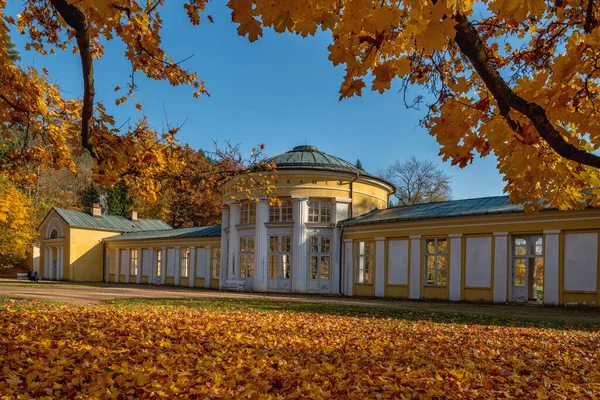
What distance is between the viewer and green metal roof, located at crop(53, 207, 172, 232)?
39.1m

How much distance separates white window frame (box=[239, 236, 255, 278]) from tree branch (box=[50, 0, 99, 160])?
62.1 ft

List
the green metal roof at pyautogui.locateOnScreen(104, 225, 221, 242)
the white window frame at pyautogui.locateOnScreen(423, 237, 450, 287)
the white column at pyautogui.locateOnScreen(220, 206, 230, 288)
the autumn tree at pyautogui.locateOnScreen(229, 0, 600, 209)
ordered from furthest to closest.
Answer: the green metal roof at pyautogui.locateOnScreen(104, 225, 221, 242), the white column at pyautogui.locateOnScreen(220, 206, 230, 288), the white window frame at pyautogui.locateOnScreen(423, 237, 450, 287), the autumn tree at pyautogui.locateOnScreen(229, 0, 600, 209)

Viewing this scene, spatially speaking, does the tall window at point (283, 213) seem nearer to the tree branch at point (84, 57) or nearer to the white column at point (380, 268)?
the white column at point (380, 268)

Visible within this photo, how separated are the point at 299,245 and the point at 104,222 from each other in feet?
77.7

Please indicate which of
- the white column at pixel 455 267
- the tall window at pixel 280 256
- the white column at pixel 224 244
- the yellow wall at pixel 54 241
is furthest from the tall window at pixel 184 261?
the white column at pixel 455 267

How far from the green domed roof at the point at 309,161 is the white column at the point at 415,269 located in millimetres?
5802

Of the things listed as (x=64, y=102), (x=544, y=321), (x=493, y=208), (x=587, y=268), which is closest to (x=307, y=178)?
(x=493, y=208)

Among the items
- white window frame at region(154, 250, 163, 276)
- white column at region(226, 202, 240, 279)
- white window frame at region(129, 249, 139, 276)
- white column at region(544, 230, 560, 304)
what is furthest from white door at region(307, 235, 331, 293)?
white window frame at region(129, 249, 139, 276)

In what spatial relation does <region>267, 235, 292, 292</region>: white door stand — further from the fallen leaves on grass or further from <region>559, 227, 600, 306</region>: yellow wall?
the fallen leaves on grass

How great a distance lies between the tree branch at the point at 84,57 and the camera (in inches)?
212

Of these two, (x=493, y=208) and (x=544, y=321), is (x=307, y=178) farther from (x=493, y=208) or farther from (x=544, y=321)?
(x=544, y=321)

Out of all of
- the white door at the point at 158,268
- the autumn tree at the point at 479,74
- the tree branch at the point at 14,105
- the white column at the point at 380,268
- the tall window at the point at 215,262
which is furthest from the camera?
the white door at the point at 158,268

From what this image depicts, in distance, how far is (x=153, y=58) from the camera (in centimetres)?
725

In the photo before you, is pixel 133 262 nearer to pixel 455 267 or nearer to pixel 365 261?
pixel 365 261
